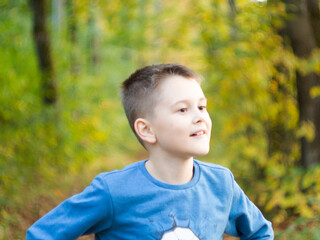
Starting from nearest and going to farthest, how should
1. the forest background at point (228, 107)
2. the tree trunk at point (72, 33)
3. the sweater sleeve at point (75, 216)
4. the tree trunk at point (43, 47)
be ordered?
the sweater sleeve at point (75, 216), the forest background at point (228, 107), the tree trunk at point (43, 47), the tree trunk at point (72, 33)

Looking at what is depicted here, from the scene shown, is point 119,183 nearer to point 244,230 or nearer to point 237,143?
point 244,230

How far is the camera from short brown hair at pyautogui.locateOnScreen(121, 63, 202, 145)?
1788 millimetres

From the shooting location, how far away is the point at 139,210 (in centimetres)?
167

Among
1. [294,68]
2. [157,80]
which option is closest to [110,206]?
[157,80]

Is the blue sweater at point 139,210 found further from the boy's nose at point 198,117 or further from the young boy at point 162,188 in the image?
the boy's nose at point 198,117

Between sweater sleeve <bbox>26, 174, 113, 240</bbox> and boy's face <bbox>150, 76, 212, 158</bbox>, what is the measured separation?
34 centimetres

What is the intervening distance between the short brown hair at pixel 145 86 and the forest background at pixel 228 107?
1.82 metres

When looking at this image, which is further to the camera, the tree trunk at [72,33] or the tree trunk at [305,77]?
the tree trunk at [72,33]

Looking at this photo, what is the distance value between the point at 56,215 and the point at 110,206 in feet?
0.73

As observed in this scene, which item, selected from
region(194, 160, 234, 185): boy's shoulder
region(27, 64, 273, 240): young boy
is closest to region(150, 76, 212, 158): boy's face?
region(27, 64, 273, 240): young boy

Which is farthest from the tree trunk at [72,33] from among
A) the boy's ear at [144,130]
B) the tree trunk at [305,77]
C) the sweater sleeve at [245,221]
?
the sweater sleeve at [245,221]

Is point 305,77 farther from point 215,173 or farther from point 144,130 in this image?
point 144,130

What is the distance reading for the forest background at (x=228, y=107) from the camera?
382 cm

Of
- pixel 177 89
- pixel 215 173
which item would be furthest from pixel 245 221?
pixel 177 89
